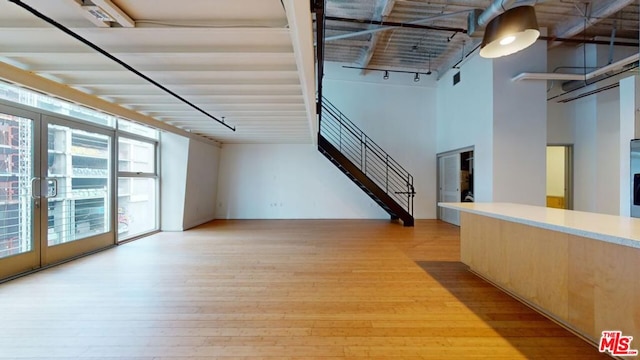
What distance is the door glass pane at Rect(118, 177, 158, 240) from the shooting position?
535 centimetres

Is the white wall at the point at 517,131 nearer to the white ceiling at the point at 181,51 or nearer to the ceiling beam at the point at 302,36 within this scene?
the white ceiling at the point at 181,51

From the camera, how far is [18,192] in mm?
3439

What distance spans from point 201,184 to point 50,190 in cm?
356

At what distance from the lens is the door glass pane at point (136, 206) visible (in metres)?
5.35

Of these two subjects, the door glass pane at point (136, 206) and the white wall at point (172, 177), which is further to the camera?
the white wall at point (172, 177)

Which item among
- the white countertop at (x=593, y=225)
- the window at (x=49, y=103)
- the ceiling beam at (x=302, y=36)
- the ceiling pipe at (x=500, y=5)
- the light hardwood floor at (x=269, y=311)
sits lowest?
the light hardwood floor at (x=269, y=311)

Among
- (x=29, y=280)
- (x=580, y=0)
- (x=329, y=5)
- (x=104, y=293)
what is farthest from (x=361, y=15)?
(x=29, y=280)

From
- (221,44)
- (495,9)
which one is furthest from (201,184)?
(495,9)

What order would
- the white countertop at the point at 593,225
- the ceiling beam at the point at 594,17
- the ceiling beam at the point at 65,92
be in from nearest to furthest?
the white countertop at the point at 593,225, the ceiling beam at the point at 65,92, the ceiling beam at the point at 594,17

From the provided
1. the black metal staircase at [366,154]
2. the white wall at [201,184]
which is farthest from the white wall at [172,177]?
the black metal staircase at [366,154]

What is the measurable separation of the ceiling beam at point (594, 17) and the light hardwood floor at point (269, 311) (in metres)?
4.76

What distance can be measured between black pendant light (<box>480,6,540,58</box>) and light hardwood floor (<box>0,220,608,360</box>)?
2.49m

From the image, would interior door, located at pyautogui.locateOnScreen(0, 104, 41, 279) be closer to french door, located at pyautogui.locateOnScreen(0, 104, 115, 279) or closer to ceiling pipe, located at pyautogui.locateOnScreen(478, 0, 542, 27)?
french door, located at pyautogui.locateOnScreen(0, 104, 115, 279)

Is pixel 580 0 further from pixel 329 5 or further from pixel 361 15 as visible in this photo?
pixel 329 5
